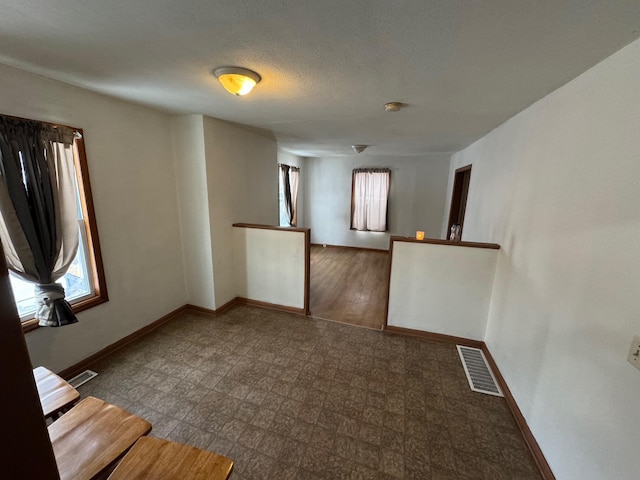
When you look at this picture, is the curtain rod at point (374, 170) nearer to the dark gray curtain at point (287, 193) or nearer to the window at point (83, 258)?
the dark gray curtain at point (287, 193)

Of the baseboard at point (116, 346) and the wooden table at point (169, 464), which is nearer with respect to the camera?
the wooden table at point (169, 464)

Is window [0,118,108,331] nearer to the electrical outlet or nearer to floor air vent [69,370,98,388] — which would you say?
floor air vent [69,370,98,388]

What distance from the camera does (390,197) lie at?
5.94m

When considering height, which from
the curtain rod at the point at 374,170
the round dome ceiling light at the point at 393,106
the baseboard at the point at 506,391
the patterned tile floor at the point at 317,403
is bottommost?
the patterned tile floor at the point at 317,403

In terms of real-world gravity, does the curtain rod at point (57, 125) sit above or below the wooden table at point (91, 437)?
above

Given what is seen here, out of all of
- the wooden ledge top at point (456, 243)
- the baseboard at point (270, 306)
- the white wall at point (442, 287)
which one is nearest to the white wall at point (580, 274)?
the wooden ledge top at point (456, 243)

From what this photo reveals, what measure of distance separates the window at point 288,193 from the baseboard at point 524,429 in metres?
4.28

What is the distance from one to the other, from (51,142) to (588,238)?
3.41 meters

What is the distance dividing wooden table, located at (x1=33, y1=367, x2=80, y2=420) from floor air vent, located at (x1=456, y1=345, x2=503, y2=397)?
2.62 meters

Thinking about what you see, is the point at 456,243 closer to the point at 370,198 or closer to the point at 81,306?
the point at 81,306

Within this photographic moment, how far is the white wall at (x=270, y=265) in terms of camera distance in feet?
10.3

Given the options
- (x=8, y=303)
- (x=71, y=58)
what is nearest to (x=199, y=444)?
(x=8, y=303)

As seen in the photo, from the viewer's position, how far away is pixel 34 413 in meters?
0.48

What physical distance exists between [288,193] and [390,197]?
7.55 feet
